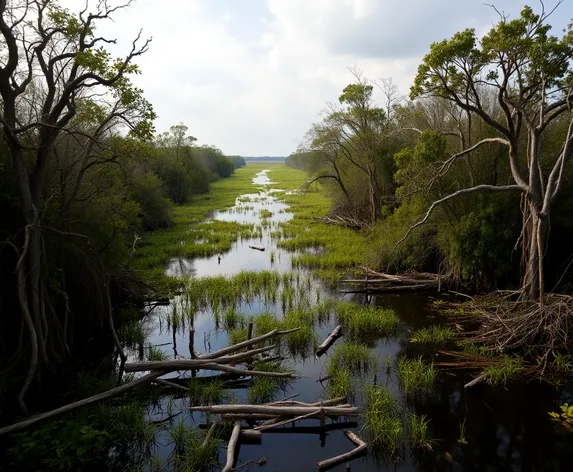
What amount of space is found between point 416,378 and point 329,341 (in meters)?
2.55

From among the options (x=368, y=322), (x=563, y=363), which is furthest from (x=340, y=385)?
(x=563, y=363)

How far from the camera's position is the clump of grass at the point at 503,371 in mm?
8312

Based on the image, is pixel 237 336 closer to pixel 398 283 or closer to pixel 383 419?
pixel 383 419

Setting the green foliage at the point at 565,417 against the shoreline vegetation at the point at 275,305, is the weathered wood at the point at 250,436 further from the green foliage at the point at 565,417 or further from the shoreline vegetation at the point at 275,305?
the green foliage at the point at 565,417

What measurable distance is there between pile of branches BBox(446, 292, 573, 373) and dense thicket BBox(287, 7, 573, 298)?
737 millimetres

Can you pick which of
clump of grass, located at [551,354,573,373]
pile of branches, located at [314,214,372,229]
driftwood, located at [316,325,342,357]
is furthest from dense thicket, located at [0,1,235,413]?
pile of branches, located at [314,214,372,229]

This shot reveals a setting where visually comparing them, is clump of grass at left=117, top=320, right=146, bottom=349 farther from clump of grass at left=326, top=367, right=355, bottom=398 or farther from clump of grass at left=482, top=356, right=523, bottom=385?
clump of grass at left=482, top=356, right=523, bottom=385

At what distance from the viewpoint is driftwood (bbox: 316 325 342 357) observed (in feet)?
32.7

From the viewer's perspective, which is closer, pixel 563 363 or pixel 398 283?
pixel 563 363

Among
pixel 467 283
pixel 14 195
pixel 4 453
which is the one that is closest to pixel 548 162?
pixel 467 283

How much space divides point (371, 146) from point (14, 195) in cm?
1902

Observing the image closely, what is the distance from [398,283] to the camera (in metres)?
15.2

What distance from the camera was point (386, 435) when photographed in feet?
21.5

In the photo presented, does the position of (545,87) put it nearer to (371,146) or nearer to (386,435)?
(386,435)
